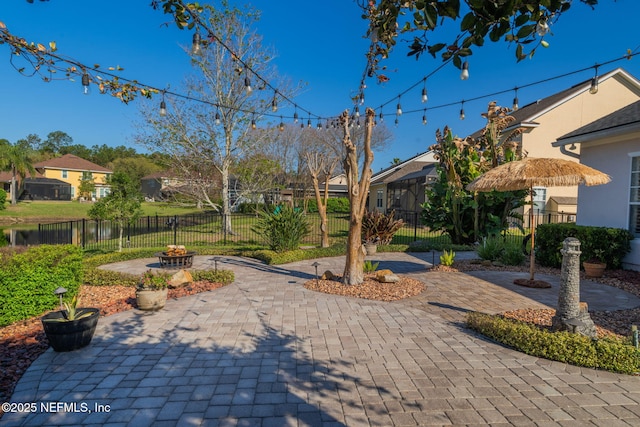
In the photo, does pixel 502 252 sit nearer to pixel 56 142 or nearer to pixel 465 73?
Result: pixel 465 73

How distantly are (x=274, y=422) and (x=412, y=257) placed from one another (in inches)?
373

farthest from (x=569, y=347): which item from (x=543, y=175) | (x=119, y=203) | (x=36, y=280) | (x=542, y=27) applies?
(x=119, y=203)

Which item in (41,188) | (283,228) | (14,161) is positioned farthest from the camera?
(41,188)

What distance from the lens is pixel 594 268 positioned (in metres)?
7.77

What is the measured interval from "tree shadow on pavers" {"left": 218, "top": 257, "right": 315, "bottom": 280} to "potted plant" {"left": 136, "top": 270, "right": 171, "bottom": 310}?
3512mm

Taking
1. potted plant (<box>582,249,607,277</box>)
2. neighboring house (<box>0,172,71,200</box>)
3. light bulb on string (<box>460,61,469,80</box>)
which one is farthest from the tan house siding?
neighboring house (<box>0,172,71,200</box>)

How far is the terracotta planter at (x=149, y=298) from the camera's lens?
556 centimetres

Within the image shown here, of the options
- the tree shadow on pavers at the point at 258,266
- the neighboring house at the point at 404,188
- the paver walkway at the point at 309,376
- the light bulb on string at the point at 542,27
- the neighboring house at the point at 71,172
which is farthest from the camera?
the neighboring house at the point at 71,172

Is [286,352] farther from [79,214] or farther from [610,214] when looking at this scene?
[79,214]

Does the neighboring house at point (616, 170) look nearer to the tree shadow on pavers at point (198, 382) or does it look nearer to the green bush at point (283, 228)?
the green bush at point (283, 228)

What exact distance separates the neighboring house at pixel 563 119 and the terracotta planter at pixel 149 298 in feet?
63.5

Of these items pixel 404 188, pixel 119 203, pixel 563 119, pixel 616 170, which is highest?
pixel 563 119

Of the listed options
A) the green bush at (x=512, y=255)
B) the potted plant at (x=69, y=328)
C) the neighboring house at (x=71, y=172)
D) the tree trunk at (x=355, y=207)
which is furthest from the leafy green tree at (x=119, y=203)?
the neighboring house at (x=71, y=172)

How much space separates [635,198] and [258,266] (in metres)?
9.63
